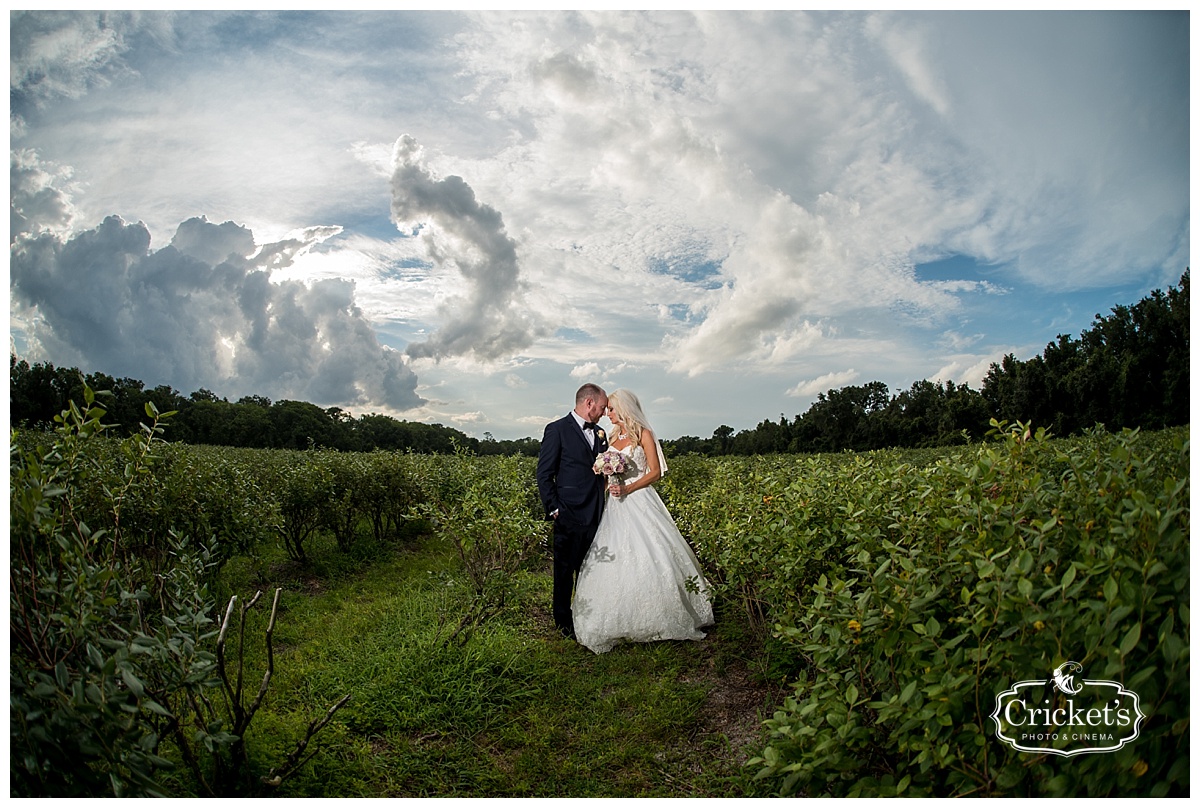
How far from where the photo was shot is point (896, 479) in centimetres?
353

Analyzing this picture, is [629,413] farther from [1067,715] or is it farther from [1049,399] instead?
[1049,399]

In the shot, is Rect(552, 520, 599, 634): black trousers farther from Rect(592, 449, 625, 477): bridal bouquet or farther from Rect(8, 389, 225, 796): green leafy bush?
Rect(8, 389, 225, 796): green leafy bush

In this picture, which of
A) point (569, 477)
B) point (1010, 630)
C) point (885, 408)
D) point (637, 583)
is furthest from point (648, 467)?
point (885, 408)

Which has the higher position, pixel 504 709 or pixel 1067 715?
pixel 1067 715

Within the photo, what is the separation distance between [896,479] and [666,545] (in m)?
2.50

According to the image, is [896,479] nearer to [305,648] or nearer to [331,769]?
[331,769]

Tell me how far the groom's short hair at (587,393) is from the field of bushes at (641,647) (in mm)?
1275

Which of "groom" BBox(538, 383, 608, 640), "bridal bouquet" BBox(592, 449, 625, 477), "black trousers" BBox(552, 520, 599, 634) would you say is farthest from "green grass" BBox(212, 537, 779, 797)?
"bridal bouquet" BBox(592, 449, 625, 477)

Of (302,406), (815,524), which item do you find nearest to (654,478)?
(815,524)

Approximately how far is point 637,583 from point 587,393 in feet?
5.72

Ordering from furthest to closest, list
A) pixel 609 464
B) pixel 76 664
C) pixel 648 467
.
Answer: pixel 648 467
pixel 609 464
pixel 76 664

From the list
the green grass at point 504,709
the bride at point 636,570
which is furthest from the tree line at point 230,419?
the bride at point 636,570

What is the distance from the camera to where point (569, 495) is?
5.81 m

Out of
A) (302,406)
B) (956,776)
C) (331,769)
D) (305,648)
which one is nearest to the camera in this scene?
(956,776)
